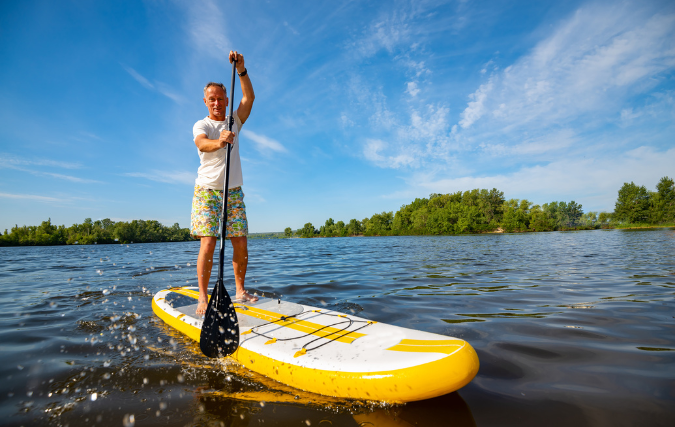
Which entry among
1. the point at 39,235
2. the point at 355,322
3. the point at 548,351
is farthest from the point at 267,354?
the point at 39,235

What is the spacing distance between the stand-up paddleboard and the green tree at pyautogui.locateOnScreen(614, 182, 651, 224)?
91757 mm

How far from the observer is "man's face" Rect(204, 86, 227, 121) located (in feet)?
12.1

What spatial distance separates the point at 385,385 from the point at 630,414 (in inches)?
56.3

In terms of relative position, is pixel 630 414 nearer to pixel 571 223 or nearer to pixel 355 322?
pixel 355 322

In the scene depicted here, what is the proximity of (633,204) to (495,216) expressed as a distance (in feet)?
95.0

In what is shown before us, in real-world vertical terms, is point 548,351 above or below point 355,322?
below

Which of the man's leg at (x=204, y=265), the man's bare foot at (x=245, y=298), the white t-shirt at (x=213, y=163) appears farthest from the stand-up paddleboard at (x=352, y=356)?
the white t-shirt at (x=213, y=163)

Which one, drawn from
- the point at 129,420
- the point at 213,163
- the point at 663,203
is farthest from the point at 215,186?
the point at 663,203

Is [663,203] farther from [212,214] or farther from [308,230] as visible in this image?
[308,230]

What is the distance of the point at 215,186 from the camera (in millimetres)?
3568

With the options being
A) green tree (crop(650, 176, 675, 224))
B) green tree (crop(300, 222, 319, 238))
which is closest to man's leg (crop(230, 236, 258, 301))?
green tree (crop(650, 176, 675, 224))

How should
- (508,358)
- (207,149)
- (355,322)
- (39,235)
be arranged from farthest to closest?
1. (39,235)
2. (207,149)
3. (355,322)
4. (508,358)

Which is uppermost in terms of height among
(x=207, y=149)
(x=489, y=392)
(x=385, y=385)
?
(x=207, y=149)

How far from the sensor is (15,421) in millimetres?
1747
